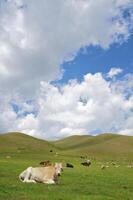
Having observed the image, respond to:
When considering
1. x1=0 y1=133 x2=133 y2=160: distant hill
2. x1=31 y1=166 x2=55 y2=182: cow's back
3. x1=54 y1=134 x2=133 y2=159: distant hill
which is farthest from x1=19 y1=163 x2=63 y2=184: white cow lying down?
x1=54 y1=134 x2=133 y2=159: distant hill

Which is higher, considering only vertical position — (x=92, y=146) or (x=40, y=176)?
(x=92, y=146)

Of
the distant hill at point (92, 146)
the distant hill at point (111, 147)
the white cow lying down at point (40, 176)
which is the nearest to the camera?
the white cow lying down at point (40, 176)

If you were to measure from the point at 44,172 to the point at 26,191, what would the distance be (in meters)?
5.75

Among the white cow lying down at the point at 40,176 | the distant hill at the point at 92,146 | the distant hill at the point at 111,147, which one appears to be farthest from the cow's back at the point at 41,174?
the distant hill at the point at 111,147

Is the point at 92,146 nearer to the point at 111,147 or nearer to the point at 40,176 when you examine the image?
the point at 111,147

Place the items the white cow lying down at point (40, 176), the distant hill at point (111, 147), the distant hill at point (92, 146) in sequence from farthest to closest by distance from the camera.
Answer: the distant hill at point (111, 147)
the distant hill at point (92, 146)
the white cow lying down at point (40, 176)

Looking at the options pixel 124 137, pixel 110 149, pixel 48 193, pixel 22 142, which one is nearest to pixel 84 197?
pixel 48 193

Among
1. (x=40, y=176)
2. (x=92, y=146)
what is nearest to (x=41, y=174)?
(x=40, y=176)

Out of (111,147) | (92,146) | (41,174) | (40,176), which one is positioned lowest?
(40,176)

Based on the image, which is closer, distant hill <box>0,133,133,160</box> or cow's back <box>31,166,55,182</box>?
cow's back <box>31,166,55,182</box>

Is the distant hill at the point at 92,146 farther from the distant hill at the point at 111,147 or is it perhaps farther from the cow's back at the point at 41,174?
the cow's back at the point at 41,174

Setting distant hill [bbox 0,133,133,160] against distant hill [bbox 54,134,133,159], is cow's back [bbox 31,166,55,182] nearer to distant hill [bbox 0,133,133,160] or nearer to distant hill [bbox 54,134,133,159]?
distant hill [bbox 0,133,133,160]

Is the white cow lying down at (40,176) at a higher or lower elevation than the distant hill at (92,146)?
lower

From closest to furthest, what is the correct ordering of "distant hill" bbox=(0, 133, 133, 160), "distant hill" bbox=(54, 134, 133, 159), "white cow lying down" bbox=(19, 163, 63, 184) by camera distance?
"white cow lying down" bbox=(19, 163, 63, 184), "distant hill" bbox=(0, 133, 133, 160), "distant hill" bbox=(54, 134, 133, 159)
